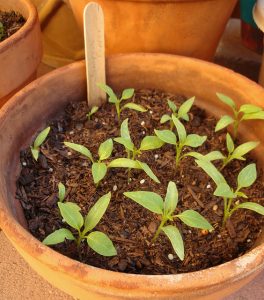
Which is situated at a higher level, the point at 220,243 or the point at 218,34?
the point at 218,34

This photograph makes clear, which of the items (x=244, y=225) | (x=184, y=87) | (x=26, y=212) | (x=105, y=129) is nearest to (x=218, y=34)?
(x=184, y=87)

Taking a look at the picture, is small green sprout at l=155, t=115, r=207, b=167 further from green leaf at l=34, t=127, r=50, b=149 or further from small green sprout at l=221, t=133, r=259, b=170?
green leaf at l=34, t=127, r=50, b=149

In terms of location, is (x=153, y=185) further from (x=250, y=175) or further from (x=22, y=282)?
(x=22, y=282)

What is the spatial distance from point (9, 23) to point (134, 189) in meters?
0.58

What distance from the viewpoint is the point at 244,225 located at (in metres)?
0.72

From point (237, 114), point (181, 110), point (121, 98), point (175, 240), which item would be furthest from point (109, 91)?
point (175, 240)

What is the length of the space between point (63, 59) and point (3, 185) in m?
0.75

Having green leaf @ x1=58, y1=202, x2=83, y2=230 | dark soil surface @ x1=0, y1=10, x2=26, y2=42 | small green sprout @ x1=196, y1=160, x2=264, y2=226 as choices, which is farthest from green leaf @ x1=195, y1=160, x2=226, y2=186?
dark soil surface @ x1=0, y1=10, x2=26, y2=42

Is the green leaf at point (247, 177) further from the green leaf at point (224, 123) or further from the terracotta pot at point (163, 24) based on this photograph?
the terracotta pot at point (163, 24)

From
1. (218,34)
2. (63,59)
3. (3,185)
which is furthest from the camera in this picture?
(63,59)

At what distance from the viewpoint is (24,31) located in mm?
895

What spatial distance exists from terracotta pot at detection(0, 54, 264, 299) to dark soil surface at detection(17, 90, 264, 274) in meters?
0.03

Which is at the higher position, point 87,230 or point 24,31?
point 24,31

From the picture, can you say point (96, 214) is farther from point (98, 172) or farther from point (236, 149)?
point (236, 149)
